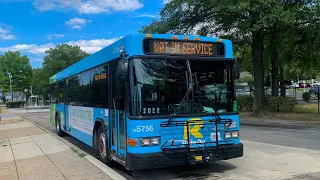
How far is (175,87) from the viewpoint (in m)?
6.45

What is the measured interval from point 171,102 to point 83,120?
15.3 feet

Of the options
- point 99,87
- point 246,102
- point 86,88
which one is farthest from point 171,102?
point 246,102

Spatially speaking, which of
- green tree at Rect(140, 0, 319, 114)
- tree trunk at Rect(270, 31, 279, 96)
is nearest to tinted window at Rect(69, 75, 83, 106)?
green tree at Rect(140, 0, 319, 114)

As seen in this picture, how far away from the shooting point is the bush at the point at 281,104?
2221 centimetres

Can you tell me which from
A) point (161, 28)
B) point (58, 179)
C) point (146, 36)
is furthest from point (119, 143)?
point (161, 28)

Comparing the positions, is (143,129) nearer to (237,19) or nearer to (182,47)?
(182,47)

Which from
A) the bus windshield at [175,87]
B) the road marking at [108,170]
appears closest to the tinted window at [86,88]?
the road marking at [108,170]

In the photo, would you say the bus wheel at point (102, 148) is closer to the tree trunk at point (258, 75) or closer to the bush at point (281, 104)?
the tree trunk at point (258, 75)

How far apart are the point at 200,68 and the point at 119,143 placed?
2.28 m

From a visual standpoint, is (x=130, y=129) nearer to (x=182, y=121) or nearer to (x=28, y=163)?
(x=182, y=121)

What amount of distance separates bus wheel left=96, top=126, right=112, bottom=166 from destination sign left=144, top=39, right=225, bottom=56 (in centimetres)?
265

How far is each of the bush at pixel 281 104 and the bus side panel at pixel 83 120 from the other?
14800mm

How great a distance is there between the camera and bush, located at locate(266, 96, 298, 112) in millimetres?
22208

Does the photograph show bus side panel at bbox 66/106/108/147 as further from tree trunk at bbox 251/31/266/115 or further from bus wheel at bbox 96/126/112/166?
tree trunk at bbox 251/31/266/115
